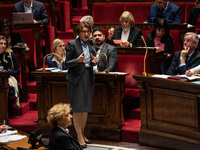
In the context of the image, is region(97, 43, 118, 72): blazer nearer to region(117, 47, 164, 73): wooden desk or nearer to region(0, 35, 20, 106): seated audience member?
region(117, 47, 164, 73): wooden desk

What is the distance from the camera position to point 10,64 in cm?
481

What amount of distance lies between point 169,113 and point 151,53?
85 cm

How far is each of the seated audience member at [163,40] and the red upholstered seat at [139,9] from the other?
1256 millimetres

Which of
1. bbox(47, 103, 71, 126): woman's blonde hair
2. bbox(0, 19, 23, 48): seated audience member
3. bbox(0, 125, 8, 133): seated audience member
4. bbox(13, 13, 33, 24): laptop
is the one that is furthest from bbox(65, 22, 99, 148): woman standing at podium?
bbox(13, 13, 33, 24): laptop

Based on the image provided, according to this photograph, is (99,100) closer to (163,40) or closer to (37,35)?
(163,40)

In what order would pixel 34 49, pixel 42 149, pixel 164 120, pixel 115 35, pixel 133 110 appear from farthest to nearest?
pixel 34 49
pixel 115 35
pixel 133 110
pixel 164 120
pixel 42 149

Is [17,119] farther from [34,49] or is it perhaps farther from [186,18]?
[186,18]

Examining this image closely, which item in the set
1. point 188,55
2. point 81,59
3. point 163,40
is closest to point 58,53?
point 81,59

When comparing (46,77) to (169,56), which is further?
(169,56)

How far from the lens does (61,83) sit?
14.2 ft

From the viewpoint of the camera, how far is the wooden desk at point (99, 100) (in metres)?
4.13

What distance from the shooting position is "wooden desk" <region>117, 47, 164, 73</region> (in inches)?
→ 172

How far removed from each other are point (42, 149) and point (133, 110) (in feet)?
5.61

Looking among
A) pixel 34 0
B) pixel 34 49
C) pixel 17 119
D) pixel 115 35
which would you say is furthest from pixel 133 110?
pixel 34 0
